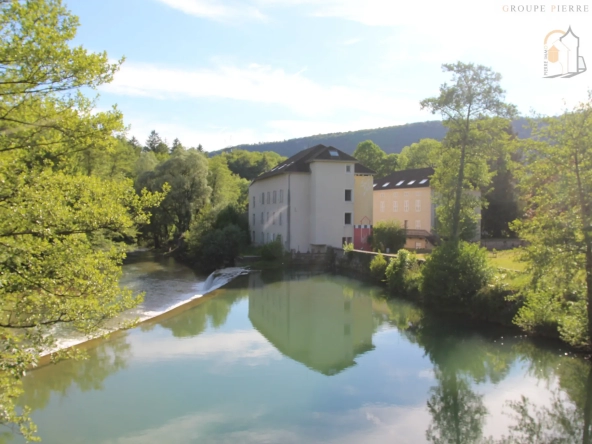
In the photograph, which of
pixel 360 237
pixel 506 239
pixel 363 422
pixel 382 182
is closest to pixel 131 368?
pixel 363 422

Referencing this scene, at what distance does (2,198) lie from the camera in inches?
233

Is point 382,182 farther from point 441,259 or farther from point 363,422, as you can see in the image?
point 363,422

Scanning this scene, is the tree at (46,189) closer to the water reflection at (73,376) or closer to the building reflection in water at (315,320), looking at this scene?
the water reflection at (73,376)

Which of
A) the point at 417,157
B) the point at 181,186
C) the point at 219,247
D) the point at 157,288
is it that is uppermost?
the point at 417,157

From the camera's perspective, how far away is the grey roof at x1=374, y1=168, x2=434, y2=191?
42.8 m

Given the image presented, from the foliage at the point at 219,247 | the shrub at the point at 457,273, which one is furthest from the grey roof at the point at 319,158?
the shrub at the point at 457,273

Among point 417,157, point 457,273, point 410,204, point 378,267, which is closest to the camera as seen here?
point 457,273

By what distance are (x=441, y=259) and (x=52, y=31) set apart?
15.8m

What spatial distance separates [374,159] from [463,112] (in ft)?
151

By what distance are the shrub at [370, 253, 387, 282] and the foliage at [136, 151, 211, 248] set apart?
2013cm

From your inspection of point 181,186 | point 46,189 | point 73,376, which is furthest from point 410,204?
point 46,189

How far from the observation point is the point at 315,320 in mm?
19766

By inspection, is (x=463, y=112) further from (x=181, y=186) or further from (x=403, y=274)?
(x=181, y=186)

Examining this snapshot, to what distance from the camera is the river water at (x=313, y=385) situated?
9.77 meters
